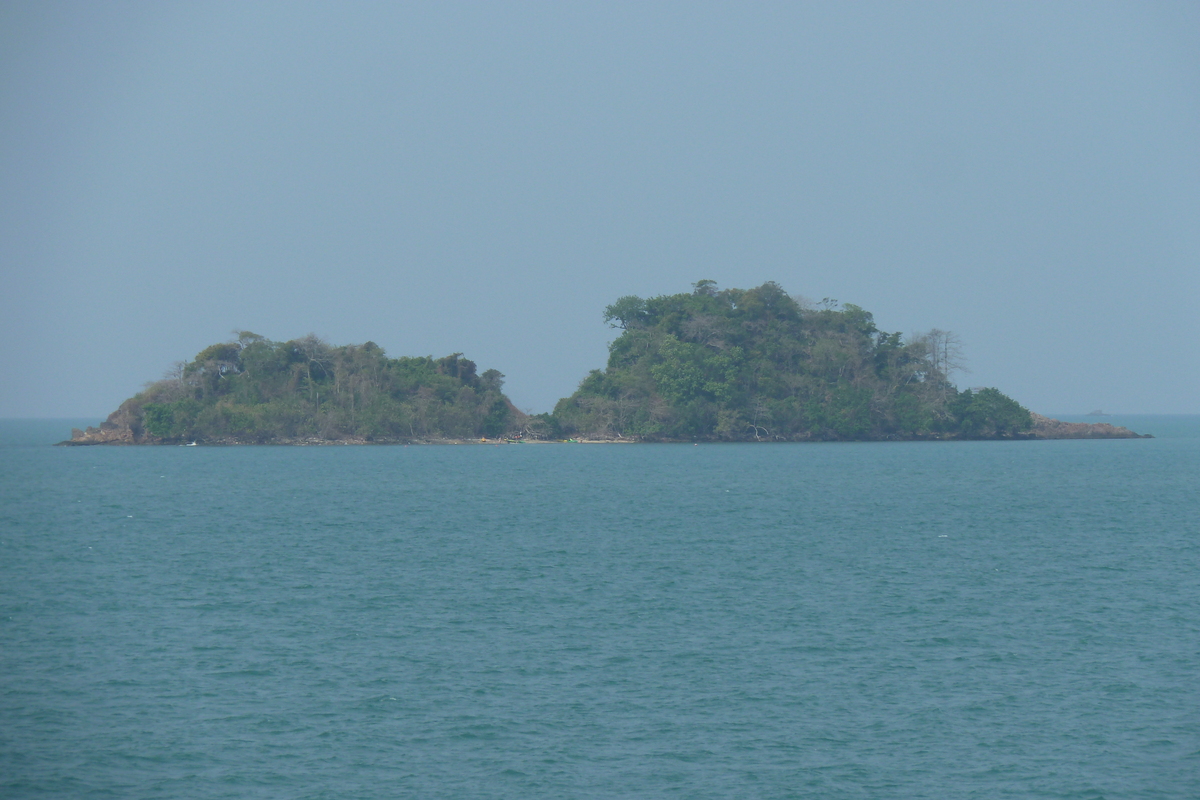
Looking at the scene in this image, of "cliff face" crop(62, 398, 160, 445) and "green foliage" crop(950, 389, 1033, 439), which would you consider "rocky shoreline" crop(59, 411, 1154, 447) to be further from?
"green foliage" crop(950, 389, 1033, 439)

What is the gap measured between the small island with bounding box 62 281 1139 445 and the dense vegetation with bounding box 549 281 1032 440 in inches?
5.9

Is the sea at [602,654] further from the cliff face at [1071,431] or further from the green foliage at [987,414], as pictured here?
the cliff face at [1071,431]

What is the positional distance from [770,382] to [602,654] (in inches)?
3414

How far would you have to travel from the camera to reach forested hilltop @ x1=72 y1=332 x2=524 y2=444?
103812 mm

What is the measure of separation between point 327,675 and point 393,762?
484 centimetres

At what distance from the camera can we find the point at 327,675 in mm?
20453

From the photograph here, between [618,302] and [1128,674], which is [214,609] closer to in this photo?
[1128,674]

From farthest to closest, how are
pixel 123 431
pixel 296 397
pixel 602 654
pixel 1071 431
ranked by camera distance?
pixel 1071 431
pixel 123 431
pixel 296 397
pixel 602 654

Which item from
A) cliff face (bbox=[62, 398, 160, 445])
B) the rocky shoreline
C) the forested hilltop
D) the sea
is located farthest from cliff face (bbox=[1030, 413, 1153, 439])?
cliff face (bbox=[62, 398, 160, 445])

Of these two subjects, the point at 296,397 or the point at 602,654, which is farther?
the point at 296,397

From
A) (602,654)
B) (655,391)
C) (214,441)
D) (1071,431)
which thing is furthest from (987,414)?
(602,654)

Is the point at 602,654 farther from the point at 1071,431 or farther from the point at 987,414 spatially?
the point at 1071,431

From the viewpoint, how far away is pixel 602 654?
2180 centimetres

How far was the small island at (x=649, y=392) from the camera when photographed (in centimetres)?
10425
